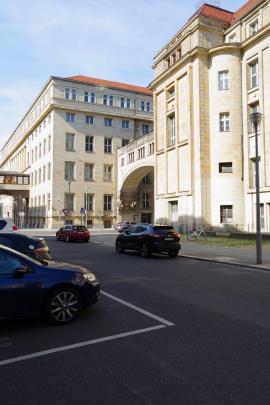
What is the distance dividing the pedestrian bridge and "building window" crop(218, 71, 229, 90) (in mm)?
17613

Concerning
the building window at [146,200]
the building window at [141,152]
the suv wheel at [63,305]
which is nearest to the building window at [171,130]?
the building window at [141,152]

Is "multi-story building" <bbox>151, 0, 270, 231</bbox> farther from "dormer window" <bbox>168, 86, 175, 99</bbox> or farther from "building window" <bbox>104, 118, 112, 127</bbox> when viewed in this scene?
"building window" <bbox>104, 118, 112, 127</bbox>

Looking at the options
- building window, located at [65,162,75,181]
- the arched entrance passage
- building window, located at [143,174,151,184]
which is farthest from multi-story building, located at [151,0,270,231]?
building window, located at [65,162,75,181]

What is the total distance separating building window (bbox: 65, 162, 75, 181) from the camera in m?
59.3

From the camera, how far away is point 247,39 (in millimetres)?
32844

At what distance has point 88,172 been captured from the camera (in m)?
61.1

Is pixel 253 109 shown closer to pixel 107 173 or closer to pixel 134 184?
pixel 134 184

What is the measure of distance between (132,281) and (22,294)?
16.8 ft

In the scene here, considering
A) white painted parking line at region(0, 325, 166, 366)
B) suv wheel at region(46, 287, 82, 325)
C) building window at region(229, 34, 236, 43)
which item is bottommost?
white painted parking line at region(0, 325, 166, 366)

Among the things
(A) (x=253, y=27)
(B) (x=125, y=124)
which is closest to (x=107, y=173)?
(B) (x=125, y=124)

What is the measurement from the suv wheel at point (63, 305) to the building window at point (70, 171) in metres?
53.6

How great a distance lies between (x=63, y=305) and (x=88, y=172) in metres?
55.5

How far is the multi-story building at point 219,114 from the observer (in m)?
32.2

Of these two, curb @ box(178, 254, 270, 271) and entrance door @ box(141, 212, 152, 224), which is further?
entrance door @ box(141, 212, 152, 224)
